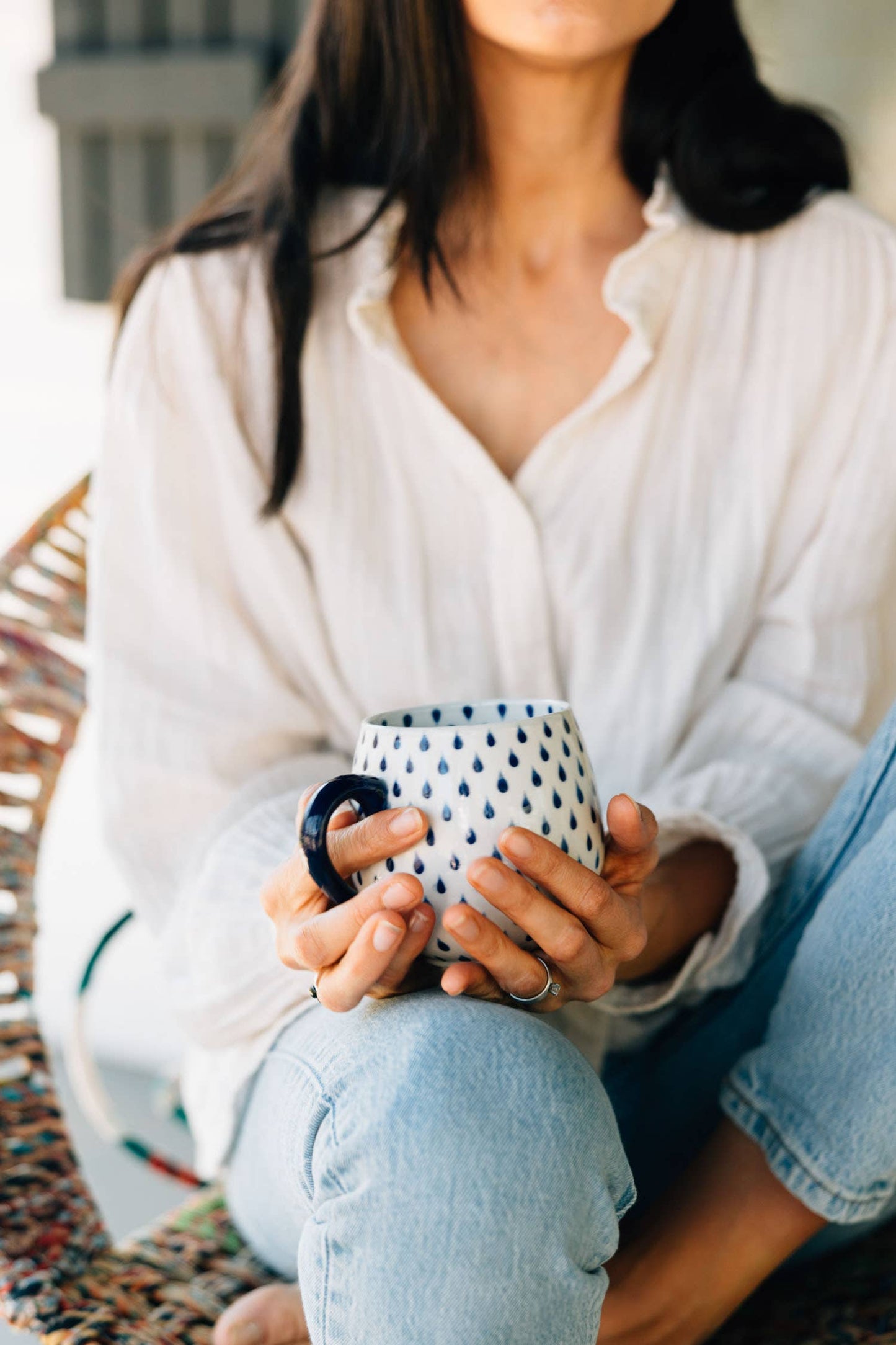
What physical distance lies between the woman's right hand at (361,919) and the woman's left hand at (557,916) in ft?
0.07

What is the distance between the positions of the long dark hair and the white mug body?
16.7 inches

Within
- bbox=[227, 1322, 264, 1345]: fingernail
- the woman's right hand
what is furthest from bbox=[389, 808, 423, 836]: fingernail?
bbox=[227, 1322, 264, 1345]: fingernail

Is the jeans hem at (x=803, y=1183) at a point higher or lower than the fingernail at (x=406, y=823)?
lower

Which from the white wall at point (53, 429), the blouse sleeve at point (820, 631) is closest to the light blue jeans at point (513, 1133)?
the blouse sleeve at point (820, 631)

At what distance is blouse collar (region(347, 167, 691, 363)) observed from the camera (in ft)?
3.09

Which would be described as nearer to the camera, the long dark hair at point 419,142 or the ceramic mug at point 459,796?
the ceramic mug at point 459,796

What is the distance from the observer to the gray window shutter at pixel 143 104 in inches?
57.1

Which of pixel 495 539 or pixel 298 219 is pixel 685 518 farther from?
pixel 298 219

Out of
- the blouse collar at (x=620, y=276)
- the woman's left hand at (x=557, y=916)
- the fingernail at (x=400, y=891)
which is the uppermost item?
the blouse collar at (x=620, y=276)

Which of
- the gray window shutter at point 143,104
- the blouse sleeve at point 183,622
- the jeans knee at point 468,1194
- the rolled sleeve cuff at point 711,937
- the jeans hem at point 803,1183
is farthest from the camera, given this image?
the gray window shutter at point 143,104

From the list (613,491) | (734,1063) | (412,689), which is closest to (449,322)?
(613,491)

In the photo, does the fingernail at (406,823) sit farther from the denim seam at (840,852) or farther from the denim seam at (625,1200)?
the denim seam at (840,852)

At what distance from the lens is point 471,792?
532 millimetres

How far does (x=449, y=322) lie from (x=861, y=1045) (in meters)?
0.62
